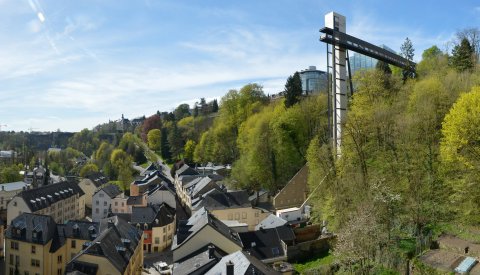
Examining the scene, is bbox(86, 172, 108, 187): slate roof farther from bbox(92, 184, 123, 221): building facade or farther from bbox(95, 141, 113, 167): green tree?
bbox(95, 141, 113, 167): green tree

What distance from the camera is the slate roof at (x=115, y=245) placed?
23641 mm

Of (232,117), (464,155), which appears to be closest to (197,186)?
(232,117)

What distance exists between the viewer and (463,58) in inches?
1501

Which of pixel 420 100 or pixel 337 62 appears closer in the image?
pixel 420 100

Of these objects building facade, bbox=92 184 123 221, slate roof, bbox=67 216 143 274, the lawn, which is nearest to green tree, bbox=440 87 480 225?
the lawn

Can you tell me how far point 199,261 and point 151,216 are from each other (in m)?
15.6

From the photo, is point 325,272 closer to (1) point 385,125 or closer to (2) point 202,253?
(2) point 202,253

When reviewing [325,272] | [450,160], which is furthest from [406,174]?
[325,272]

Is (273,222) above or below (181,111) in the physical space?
below

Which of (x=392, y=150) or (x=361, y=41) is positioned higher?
(x=361, y=41)

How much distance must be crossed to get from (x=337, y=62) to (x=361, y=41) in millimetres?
4070

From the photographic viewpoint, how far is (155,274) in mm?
30500

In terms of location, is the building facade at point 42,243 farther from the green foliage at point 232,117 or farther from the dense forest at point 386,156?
the green foliage at point 232,117

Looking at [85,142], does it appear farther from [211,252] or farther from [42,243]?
[211,252]
